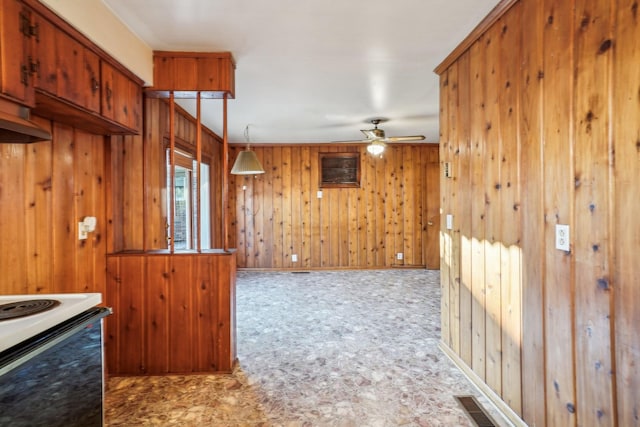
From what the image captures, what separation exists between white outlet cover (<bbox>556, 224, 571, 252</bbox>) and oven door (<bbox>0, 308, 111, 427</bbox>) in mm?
2094

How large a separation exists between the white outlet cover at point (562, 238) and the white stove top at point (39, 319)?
2.13 meters

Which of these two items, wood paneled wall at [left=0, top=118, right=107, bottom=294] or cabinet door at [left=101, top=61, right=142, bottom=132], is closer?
wood paneled wall at [left=0, top=118, right=107, bottom=294]

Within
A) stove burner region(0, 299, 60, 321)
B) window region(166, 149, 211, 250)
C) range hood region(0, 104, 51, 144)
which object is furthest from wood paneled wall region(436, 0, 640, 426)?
window region(166, 149, 211, 250)

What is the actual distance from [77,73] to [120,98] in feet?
1.31

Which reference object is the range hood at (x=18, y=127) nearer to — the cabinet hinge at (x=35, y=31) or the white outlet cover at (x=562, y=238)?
the cabinet hinge at (x=35, y=31)

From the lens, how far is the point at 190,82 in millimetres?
2496

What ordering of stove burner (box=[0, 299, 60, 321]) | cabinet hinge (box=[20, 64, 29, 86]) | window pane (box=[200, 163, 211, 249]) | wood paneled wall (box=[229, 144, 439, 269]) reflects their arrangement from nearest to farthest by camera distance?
1. stove burner (box=[0, 299, 60, 321])
2. cabinet hinge (box=[20, 64, 29, 86])
3. window pane (box=[200, 163, 211, 249])
4. wood paneled wall (box=[229, 144, 439, 269])

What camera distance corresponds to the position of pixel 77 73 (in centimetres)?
177

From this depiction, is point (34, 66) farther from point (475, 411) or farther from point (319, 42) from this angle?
point (475, 411)

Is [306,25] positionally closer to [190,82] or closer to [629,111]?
[190,82]

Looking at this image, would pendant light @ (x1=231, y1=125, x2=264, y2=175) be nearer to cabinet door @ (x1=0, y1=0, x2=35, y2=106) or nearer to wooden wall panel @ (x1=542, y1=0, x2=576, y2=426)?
cabinet door @ (x1=0, y1=0, x2=35, y2=106)

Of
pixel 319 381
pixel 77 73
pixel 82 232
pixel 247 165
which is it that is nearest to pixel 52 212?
pixel 82 232

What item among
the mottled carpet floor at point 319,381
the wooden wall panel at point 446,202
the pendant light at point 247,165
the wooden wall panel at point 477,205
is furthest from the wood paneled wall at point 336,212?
the wooden wall panel at point 477,205

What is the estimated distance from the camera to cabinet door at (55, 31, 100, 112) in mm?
1652
